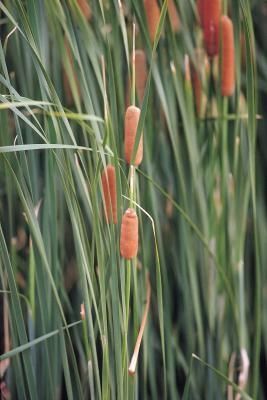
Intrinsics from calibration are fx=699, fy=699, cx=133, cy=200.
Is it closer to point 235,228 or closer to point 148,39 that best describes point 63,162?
point 148,39

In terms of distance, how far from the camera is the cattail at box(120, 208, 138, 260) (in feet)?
2.59

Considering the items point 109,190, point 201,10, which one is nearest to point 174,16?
point 201,10

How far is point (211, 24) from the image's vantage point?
107cm

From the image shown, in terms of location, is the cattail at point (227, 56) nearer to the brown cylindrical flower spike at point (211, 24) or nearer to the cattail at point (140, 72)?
the brown cylindrical flower spike at point (211, 24)

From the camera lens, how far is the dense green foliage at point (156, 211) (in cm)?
99

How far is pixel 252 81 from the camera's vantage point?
2.93ft

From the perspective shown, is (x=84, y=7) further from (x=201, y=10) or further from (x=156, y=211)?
(x=156, y=211)

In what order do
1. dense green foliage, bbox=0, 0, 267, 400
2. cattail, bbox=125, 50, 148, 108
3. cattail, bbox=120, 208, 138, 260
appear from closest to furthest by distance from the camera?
1. cattail, bbox=120, 208, 138, 260
2. dense green foliage, bbox=0, 0, 267, 400
3. cattail, bbox=125, 50, 148, 108

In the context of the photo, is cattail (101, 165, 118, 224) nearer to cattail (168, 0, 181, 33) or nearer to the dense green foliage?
the dense green foliage

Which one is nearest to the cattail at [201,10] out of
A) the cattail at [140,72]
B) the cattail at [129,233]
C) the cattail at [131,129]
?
the cattail at [140,72]

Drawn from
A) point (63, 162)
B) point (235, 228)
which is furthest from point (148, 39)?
point (235, 228)

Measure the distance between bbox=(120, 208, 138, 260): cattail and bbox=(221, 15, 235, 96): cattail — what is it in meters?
0.38

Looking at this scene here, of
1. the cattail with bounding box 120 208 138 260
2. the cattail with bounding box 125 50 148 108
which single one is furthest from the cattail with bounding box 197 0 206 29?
the cattail with bounding box 120 208 138 260

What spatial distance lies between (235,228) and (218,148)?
0.14 metres
